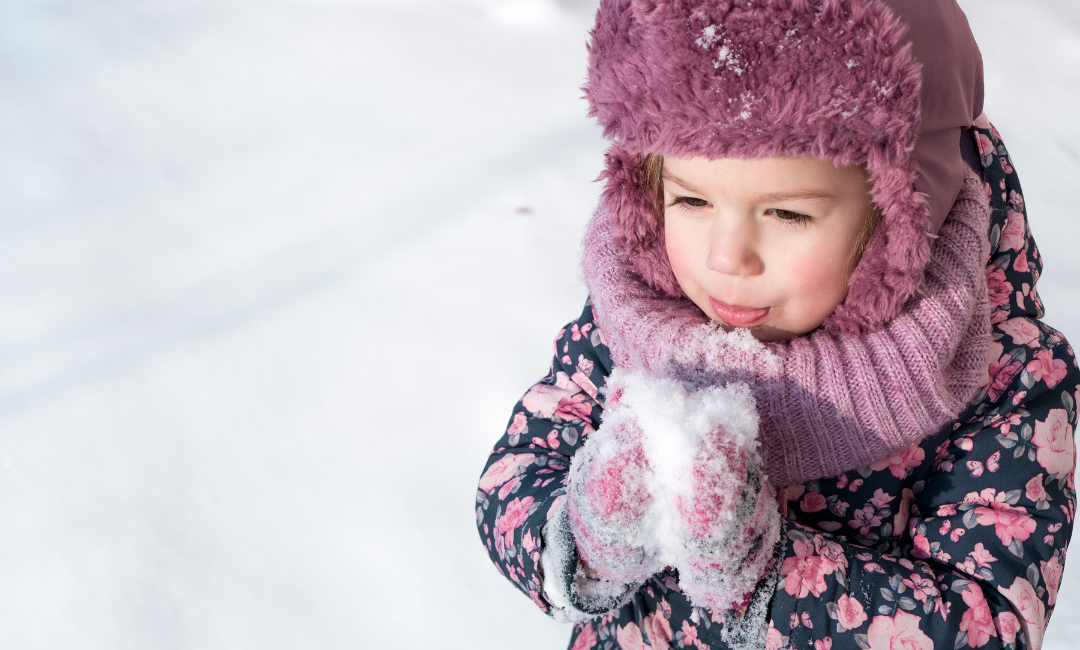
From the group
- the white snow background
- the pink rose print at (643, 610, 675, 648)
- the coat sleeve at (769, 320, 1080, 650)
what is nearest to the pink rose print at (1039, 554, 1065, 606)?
the coat sleeve at (769, 320, 1080, 650)

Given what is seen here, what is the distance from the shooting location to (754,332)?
30.5 inches

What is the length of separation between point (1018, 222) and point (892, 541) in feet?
1.22

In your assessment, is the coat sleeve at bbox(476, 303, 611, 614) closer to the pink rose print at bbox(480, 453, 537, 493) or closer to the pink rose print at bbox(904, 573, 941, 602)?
the pink rose print at bbox(480, 453, 537, 493)

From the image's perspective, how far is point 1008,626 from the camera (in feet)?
2.38

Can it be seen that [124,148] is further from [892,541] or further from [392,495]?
[892,541]

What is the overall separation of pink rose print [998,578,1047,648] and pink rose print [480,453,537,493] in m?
0.46

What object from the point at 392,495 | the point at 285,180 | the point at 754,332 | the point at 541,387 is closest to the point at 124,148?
the point at 285,180

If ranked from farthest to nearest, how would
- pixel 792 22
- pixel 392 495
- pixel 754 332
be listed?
pixel 392 495 → pixel 754 332 → pixel 792 22

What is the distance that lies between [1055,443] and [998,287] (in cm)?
17

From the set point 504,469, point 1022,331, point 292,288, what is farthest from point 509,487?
point 292,288

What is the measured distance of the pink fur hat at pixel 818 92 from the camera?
621 millimetres

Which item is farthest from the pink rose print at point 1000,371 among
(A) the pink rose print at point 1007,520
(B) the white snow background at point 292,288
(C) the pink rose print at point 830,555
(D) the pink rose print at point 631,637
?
(B) the white snow background at point 292,288

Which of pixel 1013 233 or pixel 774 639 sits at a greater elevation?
pixel 1013 233

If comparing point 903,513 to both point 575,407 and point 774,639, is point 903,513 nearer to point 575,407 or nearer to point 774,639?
point 774,639
